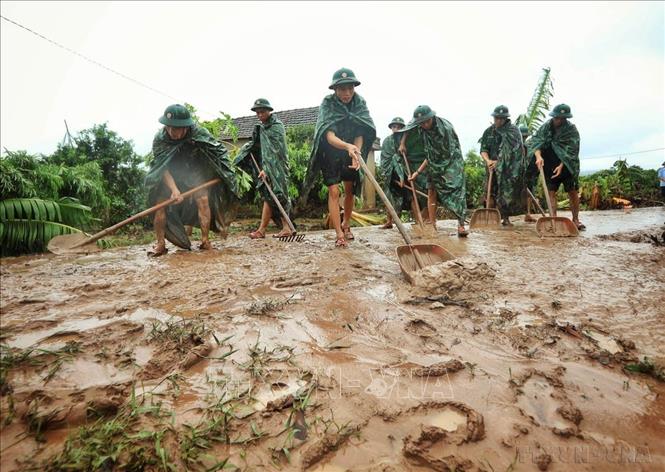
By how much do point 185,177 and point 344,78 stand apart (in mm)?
2104

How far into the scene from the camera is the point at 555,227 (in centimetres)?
461

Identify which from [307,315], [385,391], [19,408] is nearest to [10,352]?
→ [19,408]

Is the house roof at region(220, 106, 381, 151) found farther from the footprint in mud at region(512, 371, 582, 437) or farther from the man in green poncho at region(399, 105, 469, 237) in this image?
the footprint in mud at region(512, 371, 582, 437)

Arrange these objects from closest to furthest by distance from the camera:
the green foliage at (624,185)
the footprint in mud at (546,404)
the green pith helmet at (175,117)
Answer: the footprint in mud at (546,404) → the green pith helmet at (175,117) → the green foliage at (624,185)

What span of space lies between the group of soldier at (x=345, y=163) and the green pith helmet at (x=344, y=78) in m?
0.01

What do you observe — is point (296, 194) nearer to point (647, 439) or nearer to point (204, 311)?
point (204, 311)

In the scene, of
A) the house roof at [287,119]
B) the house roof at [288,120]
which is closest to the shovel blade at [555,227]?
the house roof at [288,120]

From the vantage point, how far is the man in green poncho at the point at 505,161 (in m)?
5.89

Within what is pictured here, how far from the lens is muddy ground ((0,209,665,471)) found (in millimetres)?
993

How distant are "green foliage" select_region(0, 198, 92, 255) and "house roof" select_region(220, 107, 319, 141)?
999 cm

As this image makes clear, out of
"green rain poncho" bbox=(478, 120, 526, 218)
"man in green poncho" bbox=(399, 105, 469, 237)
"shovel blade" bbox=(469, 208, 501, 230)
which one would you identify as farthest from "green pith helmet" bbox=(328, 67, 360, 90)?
"green rain poncho" bbox=(478, 120, 526, 218)

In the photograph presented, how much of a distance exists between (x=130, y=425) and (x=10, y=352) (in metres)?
0.74

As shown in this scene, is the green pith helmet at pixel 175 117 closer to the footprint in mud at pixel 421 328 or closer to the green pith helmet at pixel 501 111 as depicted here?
the footprint in mud at pixel 421 328

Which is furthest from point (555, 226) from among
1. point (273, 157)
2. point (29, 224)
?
point (29, 224)
